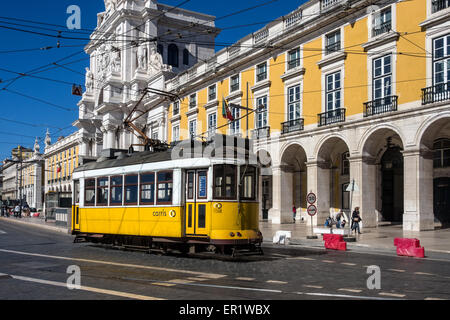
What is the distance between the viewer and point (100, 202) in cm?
1800

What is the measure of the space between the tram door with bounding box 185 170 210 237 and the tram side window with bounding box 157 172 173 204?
0.62 metres

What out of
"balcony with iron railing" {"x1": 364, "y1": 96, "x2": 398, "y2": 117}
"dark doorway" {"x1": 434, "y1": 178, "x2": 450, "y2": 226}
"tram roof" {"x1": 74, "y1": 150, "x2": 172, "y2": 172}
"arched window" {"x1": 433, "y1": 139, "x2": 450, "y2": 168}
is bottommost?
"dark doorway" {"x1": 434, "y1": 178, "x2": 450, "y2": 226}

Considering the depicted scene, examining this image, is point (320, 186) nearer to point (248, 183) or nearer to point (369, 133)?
point (369, 133)

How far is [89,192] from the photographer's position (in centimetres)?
1872

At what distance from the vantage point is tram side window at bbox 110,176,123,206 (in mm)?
16953

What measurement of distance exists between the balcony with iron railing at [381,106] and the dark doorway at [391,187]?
497cm

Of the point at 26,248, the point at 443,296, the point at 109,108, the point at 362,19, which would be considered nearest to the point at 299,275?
the point at 443,296

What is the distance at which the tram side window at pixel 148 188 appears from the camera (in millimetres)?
15570

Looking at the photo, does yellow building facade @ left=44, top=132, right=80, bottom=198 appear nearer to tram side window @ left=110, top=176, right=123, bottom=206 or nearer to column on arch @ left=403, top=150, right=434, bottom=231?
column on arch @ left=403, top=150, right=434, bottom=231

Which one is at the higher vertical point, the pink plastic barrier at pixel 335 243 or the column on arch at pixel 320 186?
the column on arch at pixel 320 186

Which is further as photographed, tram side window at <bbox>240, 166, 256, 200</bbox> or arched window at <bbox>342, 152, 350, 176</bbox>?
arched window at <bbox>342, 152, 350, 176</bbox>

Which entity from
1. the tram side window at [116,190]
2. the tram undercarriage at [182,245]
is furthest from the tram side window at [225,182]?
the tram side window at [116,190]

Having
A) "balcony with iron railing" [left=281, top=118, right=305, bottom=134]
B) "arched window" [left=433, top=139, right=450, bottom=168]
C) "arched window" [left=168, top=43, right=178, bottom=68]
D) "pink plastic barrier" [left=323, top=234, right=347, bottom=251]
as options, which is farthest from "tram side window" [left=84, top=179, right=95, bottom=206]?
"arched window" [left=168, top=43, right=178, bottom=68]

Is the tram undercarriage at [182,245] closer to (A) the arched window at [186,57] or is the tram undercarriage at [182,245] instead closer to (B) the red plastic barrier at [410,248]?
(B) the red plastic barrier at [410,248]
